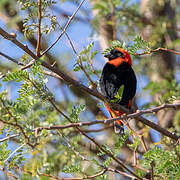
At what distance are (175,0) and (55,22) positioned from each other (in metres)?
3.78

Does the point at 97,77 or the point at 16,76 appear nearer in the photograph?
the point at 16,76

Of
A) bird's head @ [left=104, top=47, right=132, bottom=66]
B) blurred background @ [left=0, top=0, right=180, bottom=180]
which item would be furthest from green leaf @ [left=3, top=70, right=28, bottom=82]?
bird's head @ [left=104, top=47, right=132, bottom=66]

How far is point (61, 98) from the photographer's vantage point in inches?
176

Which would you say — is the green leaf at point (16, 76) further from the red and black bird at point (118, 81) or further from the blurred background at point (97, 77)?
the red and black bird at point (118, 81)

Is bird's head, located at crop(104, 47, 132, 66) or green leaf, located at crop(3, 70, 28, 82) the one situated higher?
bird's head, located at crop(104, 47, 132, 66)

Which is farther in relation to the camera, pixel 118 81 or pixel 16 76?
pixel 118 81

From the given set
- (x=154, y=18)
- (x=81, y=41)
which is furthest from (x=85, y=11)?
(x=81, y=41)

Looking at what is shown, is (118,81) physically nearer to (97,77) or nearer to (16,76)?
(97,77)

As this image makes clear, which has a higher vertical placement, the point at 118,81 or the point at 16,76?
the point at 118,81

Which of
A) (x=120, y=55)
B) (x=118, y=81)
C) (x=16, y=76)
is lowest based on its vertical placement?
(x=16, y=76)

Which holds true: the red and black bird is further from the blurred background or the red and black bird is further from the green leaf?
the green leaf

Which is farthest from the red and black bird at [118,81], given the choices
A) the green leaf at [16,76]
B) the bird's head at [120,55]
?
the green leaf at [16,76]

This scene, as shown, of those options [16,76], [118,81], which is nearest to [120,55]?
[118,81]

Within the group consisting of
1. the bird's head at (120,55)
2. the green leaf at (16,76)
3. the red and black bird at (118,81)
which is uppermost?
the bird's head at (120,55)
